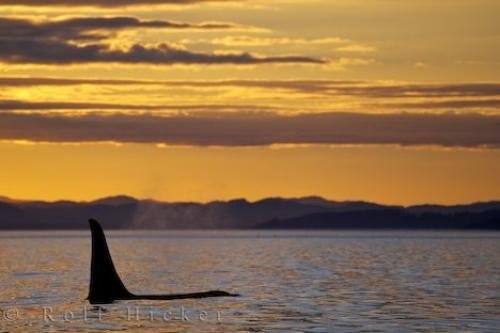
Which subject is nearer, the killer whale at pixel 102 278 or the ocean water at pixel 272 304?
the ocean water at pixel 272 304

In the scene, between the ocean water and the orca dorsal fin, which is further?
the orca dorsal fin

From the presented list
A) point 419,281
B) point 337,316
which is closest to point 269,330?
point 337,316

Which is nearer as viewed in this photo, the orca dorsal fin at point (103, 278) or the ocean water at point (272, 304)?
the ocean water at point (272, 304)

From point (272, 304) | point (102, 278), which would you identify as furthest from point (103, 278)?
point (272, 304)

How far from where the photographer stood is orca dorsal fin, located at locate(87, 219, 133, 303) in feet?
227

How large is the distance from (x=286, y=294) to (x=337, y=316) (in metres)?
15.6

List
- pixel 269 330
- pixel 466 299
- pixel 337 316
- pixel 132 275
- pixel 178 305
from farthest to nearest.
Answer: pixel 132 275 < pixel 466 299 < pixel 178 305 < pixel 337 316 < pixel 269 330

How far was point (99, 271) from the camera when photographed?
69250 millimetres

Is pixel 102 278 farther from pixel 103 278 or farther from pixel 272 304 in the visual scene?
pixel 272 304

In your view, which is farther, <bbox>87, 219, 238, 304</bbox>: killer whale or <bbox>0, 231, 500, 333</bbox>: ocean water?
<bbox>87, 219, 238, 304</bbox>: killer whale

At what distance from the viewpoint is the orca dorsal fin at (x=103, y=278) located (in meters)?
69.1

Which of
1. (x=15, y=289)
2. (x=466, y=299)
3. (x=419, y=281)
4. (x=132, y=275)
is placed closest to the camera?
(x=466, y=299)

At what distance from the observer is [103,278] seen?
230 feet

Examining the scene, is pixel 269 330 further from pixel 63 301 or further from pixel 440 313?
pixel 63 301
